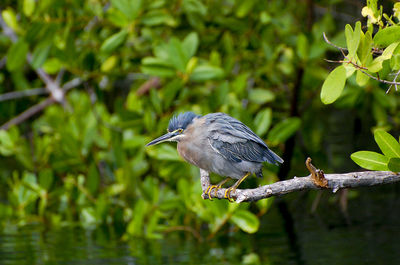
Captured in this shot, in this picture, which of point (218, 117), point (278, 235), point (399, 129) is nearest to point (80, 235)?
point (278, 235)

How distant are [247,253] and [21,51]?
9.68ft

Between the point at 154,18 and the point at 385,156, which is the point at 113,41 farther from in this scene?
the point at 385,156

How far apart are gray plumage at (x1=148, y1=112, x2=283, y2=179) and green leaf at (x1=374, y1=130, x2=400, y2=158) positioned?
752 mm

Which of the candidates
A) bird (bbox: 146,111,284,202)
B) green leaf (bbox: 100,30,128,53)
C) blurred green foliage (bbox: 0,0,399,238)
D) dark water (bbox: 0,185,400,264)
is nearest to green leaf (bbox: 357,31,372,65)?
bird (bbox: 146,111,284,202)

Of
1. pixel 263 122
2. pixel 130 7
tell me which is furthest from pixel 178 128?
pixel 130 7

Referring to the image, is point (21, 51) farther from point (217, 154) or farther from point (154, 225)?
point (217, 154)

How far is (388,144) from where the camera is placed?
9.61 feet

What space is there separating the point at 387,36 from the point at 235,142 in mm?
1192

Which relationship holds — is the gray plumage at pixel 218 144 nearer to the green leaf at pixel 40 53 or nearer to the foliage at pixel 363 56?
the foliage at pixel 363 56

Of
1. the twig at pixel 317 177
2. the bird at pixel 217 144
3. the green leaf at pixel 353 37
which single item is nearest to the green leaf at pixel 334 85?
the green leaf at pixel 353 37

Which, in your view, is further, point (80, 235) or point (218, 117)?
point (80, 235)

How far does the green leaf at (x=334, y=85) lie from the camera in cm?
265

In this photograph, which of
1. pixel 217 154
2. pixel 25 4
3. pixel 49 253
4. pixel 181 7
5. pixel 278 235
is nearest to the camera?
pixel 217 154

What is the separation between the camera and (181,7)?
6617 millimetres
